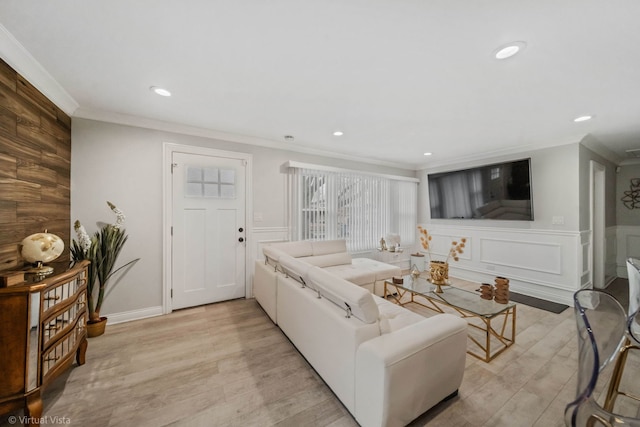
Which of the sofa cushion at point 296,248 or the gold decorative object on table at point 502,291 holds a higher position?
the sofa cushion at point 296,248

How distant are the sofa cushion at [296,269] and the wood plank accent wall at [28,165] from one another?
1966mm

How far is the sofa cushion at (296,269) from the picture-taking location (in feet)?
6.57

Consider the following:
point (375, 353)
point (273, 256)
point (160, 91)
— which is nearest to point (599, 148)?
point (375, 353)

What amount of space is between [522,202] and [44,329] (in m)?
5.50

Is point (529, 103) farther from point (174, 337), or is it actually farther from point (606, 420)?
point (174, 337)

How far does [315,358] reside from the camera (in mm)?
1772

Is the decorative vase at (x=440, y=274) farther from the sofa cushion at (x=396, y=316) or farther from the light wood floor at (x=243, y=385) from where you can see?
the sofa cushion at (x=396, y=316)

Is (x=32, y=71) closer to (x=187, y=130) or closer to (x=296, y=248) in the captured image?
(x=187, y=130)

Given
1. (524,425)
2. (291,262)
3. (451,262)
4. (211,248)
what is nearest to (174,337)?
(211,248)

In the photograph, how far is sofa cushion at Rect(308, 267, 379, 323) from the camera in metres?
1.39

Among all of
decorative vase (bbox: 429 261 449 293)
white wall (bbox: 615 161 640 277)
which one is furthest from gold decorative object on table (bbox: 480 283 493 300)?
white wall (bbox: 615 161 640 277)

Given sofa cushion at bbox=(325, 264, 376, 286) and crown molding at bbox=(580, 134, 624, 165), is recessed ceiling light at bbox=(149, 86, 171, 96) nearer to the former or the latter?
sofa cushion at bbox=(325, 264, 376, 286)

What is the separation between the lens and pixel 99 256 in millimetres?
2377

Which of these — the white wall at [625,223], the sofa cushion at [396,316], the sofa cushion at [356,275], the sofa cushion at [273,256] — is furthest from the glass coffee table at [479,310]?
the white wall at [625,223]
